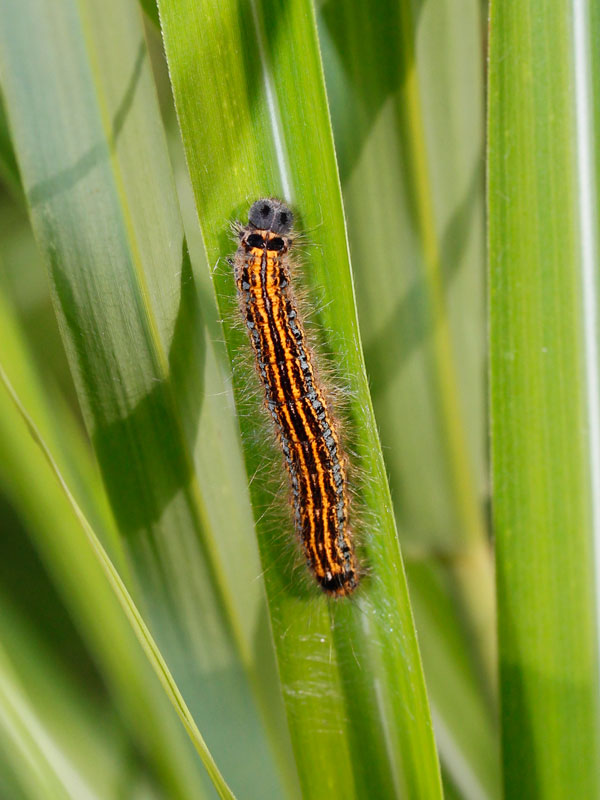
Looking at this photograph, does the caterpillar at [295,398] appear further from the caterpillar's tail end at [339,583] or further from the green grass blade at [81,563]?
the green grass blade at [81,563]

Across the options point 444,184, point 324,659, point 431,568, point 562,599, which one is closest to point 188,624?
point 324,659

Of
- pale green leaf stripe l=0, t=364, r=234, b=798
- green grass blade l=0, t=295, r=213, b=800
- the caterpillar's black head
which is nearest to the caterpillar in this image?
the caterpillar's black head

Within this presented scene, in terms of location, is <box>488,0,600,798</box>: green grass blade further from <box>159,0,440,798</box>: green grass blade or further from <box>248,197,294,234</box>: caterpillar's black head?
<box>248,197,294,234</box>: caterpillar's black head

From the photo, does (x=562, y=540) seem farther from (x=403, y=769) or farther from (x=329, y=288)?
(x=329, y=288)

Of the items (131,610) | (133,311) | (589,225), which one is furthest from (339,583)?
(589,225)

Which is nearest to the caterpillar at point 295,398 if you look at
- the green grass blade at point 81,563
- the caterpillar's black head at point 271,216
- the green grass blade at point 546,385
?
the caterpillar's black head at point 271,216
